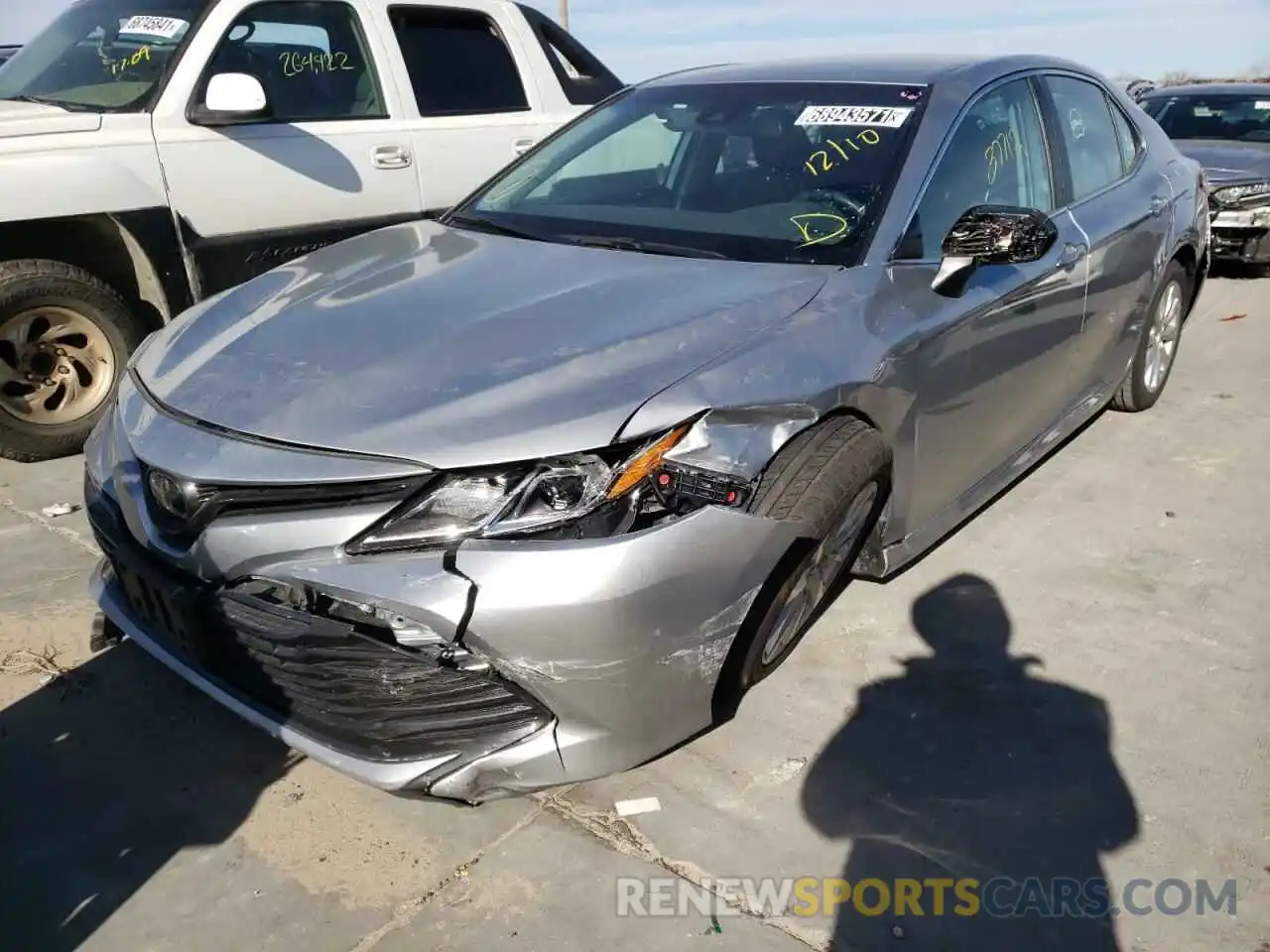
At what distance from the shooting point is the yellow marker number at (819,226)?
2.84 m

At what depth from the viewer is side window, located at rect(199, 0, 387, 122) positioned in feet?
14.9

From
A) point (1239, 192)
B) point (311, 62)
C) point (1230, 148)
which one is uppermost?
point (311, 62)

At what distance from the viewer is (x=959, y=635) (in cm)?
310

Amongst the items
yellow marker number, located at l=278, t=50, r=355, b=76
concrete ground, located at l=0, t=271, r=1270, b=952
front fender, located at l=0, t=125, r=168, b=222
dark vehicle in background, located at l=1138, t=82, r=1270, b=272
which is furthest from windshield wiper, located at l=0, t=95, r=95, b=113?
dark vehicle in background, located at l=1138, t=82, r=1270, b=272

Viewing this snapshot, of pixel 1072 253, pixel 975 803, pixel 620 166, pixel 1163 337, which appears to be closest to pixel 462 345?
pixel 620 166

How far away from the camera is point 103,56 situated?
15.1 ft

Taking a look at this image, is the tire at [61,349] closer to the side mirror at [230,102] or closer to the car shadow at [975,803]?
the side mirror at [230,102]

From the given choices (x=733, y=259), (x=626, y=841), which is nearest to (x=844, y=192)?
(x=733, y=259)

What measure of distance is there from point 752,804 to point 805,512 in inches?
27.5

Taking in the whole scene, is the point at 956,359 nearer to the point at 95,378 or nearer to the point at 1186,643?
the point at 1186,643

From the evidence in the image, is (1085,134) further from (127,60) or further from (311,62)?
(127,60)

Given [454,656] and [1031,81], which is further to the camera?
[1031,81]

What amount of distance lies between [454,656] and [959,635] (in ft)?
5.59

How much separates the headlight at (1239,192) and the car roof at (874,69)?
16.3 feet
